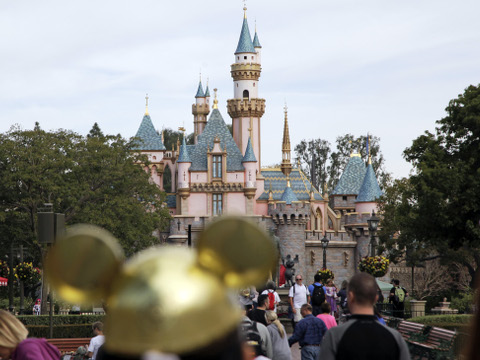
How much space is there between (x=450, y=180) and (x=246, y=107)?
4005 centimetres

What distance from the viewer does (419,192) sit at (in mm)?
34000

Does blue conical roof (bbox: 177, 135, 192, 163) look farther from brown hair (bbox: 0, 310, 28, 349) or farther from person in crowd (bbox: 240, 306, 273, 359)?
brown hair (bbox: 0, 310, 28, 349)

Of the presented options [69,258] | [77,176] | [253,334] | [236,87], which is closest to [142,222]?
[77,176]

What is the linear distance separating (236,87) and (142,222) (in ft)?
95.7

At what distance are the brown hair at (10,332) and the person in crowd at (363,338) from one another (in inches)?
57.7

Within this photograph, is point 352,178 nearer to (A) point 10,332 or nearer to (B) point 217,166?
(B) point 217,166

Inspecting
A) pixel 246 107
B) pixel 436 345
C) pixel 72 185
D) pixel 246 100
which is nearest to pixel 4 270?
pixel 72 185

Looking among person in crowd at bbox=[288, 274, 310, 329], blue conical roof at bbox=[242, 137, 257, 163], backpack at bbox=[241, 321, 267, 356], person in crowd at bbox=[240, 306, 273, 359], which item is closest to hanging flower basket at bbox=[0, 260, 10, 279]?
person in crowd at bbox=[288, 274, 310, 329]

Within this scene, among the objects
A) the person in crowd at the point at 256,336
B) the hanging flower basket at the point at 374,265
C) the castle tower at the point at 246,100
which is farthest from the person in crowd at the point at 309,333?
the castle tower at the point at 246,100

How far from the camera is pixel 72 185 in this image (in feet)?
144

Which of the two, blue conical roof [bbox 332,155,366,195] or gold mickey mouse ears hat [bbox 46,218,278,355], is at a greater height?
blue conical roof [bbox 332,155,366,195]

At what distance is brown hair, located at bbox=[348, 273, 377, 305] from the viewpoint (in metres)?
4.89

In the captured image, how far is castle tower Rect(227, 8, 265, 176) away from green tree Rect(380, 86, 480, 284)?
37.3 m

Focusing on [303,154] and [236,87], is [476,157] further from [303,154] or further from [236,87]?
[303,154]
